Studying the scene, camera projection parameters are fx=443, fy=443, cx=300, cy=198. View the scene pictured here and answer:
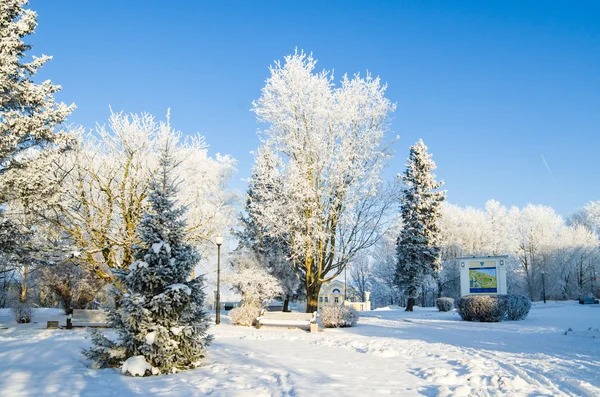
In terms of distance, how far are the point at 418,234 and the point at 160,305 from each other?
32.4 metres

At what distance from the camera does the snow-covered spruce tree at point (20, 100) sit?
1305 cm

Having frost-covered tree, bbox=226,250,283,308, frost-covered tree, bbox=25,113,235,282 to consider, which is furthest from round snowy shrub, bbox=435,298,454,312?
frost-covered tree, bbox=25,113,235,282

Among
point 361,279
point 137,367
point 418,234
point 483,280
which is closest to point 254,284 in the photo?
point 483,280

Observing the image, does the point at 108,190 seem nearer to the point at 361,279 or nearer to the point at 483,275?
the point at 483,275

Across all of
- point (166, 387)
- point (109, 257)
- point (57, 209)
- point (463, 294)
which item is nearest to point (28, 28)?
point (57, 209)

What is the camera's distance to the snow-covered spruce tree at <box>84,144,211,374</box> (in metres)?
7.59

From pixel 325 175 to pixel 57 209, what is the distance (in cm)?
1084

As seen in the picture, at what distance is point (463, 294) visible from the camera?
24734mm

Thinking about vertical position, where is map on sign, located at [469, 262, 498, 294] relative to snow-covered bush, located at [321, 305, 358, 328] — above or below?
above

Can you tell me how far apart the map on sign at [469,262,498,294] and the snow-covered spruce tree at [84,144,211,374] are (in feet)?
66.3

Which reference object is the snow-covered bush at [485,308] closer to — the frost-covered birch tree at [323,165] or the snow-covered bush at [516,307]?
the snow-covered bush at [516,307]

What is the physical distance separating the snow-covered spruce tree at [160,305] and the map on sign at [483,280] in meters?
20.2

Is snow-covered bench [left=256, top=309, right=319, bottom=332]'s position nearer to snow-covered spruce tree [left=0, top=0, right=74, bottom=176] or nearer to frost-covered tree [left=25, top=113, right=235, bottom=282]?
frost-covered tree [left=25, top=113, right=235, bottom=282]

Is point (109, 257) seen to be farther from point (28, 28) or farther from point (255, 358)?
point (255, 358)
